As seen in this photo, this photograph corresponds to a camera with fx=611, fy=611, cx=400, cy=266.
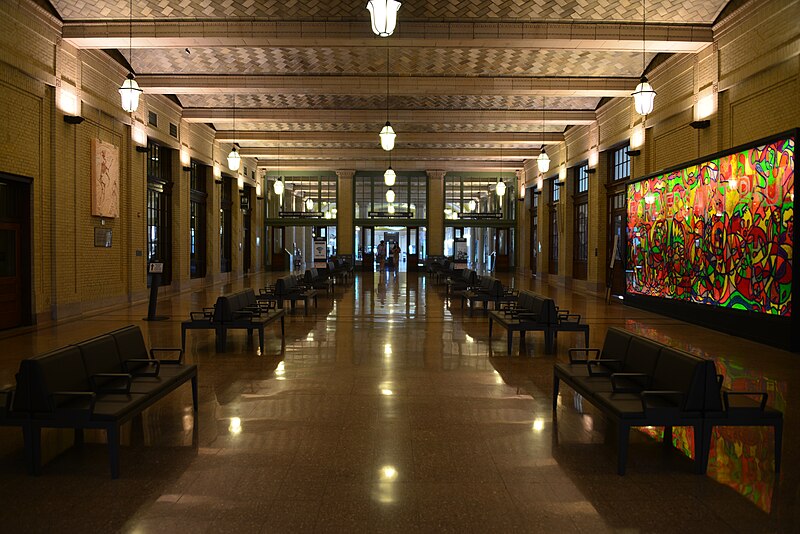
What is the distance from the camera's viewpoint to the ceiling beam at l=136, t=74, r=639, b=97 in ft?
49.5

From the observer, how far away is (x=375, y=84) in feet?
49.8

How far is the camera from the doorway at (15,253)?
10.3m

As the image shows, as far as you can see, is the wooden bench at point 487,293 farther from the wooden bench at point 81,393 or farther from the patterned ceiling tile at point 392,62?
the wooden bench at point 81,393

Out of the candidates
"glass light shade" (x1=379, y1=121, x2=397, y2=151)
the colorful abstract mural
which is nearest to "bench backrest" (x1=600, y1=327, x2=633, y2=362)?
the colorful abstract mural

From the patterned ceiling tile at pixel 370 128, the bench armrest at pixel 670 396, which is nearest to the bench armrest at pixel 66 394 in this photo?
the bench armrest at pixel 670 396

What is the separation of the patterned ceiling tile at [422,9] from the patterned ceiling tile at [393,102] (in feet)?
22.4

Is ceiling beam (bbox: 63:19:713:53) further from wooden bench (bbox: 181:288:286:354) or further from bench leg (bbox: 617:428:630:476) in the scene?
bench leg (bbox: 617:428:630:476)

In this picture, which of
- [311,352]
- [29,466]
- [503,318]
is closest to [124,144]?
[311,352]

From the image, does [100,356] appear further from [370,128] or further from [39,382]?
[370,128]

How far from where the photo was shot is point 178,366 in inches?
217

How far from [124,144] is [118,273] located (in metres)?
3.16

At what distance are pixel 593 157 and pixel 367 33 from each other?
10.2m

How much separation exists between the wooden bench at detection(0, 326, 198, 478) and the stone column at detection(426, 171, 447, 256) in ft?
92.2

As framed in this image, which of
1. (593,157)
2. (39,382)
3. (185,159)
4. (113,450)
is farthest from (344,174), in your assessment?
(113,450)
